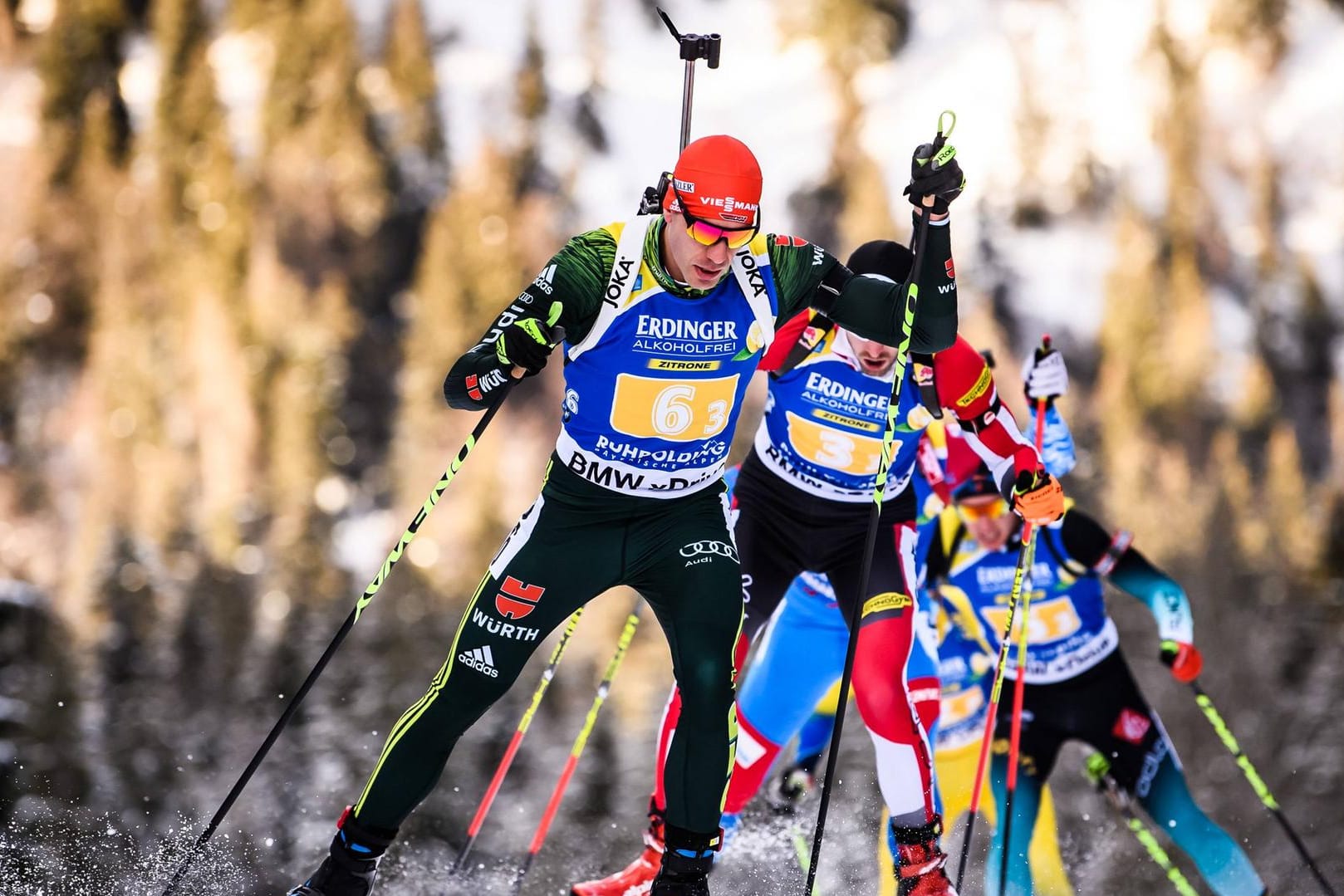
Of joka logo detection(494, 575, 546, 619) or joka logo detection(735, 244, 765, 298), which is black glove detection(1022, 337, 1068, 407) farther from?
joka logo detection(494, 575, 546, 619)

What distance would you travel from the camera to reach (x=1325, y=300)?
22.4 meters

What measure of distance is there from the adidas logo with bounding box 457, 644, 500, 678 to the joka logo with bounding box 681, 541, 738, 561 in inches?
24.1

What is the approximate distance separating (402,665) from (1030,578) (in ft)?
47.5

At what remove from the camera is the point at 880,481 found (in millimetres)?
4590

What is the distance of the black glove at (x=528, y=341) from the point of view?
12.8 feet

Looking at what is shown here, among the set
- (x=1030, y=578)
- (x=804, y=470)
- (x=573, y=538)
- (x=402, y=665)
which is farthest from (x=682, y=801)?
(x=402, y=665)

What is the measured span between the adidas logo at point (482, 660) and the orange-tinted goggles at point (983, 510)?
271 cm

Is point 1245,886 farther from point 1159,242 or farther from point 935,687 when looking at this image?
point 1159,242

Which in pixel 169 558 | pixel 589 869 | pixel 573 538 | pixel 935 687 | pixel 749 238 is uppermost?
pixel 749 238

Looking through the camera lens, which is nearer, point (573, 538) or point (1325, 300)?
point (573, 538)

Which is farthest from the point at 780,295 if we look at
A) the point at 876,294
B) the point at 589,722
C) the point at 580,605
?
the point at 589,722

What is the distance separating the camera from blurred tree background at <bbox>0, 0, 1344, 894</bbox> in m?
19.5

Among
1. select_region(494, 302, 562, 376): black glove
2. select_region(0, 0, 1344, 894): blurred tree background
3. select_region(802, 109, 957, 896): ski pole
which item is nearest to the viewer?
select_region(494, 302, 562, 376): black glove

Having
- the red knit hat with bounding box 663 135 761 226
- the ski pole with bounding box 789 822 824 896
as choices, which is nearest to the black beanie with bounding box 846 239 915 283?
the red knit hat with bounding box 663 135 761 226
